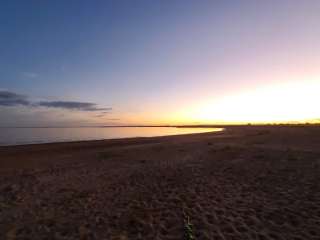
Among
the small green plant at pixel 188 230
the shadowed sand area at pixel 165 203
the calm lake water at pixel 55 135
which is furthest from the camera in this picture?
the calm lake water at pixel 55 135

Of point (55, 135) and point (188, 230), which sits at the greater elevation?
point (55, 135)

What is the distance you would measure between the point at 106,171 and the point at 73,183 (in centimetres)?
225

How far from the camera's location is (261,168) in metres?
9.88

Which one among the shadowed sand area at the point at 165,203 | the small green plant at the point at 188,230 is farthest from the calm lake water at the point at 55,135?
the small green plant at the point at 188,230

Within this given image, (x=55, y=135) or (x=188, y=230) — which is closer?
(x=188, y=230)

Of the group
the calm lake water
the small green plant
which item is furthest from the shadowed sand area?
the calm lake water

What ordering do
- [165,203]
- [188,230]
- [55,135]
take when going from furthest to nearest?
[55,135] → [165,203] → [188,230]

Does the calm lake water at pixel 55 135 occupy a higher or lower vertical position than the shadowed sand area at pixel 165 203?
higher

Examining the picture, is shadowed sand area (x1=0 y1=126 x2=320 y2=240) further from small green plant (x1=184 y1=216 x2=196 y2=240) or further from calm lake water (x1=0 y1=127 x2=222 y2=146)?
calm lake water (x1=0 y1=127 x2=222 y2=146)

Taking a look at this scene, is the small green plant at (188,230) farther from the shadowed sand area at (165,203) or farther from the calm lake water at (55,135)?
the calm lake water at (55,135)

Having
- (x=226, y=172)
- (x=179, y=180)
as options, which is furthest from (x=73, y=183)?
(x=226, y=172)

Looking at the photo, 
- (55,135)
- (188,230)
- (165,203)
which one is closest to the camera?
(188,230)

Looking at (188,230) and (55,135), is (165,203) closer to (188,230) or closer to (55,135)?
(188,230)

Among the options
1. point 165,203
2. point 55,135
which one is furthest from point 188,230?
point 55,135
